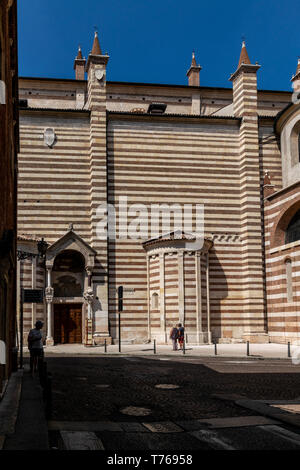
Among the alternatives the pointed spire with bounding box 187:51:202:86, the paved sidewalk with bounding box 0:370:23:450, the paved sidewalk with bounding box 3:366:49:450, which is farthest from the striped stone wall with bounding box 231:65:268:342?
the paved sidewalk with bounding box 3:366:49:450

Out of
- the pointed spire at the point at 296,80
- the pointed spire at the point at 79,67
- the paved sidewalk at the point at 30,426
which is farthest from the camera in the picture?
the pointed spire at the point at 79,67

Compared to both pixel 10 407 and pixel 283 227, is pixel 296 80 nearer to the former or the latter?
pixel 283 227

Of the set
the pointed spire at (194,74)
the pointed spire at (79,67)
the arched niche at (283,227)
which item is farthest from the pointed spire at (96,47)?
the arched niche at (283,227)

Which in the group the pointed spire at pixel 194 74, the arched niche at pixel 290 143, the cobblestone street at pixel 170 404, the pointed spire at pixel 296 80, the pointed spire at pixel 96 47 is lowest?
the cobblestone street at pixel 170 404

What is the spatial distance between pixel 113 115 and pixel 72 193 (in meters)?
5.53

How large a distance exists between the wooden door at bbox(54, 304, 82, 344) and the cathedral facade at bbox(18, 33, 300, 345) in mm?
58

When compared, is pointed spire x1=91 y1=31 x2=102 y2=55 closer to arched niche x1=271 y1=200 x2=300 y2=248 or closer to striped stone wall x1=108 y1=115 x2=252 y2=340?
striped stone wall x1=108 y1=115 x2=252 y2=340

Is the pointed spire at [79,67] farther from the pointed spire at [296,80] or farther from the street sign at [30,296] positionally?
the street sign at [30,296]

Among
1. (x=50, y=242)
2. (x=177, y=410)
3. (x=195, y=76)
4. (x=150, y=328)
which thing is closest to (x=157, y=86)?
(x=195, y=76)

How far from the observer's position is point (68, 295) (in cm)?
3231

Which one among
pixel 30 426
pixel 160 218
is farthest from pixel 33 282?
pixel 30 426

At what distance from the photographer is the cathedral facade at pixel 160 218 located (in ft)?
102

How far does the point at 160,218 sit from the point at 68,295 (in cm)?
711

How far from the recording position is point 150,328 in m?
32.0
